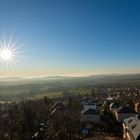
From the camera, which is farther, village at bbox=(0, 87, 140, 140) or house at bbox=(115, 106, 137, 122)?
house at bbox=(115, 106, 137, 122)

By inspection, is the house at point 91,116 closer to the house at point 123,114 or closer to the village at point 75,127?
the village at point 75,127

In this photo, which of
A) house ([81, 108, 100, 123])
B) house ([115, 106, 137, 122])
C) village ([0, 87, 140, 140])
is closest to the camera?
village ([0, 87, 140, 140])

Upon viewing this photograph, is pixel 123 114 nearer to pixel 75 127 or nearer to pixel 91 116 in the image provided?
pixel 91 116

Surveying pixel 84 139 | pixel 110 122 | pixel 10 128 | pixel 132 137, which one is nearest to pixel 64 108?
pixel 110 122

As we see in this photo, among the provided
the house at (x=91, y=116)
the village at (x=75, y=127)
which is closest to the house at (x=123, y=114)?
the village at (x=75, y=127)

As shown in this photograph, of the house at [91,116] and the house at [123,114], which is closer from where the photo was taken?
the house at [91,116]

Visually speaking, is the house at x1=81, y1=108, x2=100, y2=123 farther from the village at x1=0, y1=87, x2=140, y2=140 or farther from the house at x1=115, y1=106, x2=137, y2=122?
the house at x1=115, y1=106, x2=137, y2=122

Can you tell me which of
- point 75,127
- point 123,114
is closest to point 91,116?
point 123,114

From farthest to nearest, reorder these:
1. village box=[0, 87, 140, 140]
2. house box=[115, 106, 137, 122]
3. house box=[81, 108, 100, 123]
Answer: house box=[115, 106, 137, 122]
house box=[81, 108, 100, 123]
village box=[0, 87, 140, 140]

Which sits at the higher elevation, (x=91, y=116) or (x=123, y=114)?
(x=123, y=114)

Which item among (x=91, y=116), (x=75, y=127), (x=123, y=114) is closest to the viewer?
(x=75, y=127)

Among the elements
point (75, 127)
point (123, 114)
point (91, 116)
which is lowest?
point (75, 127)

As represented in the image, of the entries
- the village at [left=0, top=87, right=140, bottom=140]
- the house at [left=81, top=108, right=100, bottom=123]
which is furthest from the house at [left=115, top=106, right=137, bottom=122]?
the house at [left=81, top=108, right=100, bottom=123]
